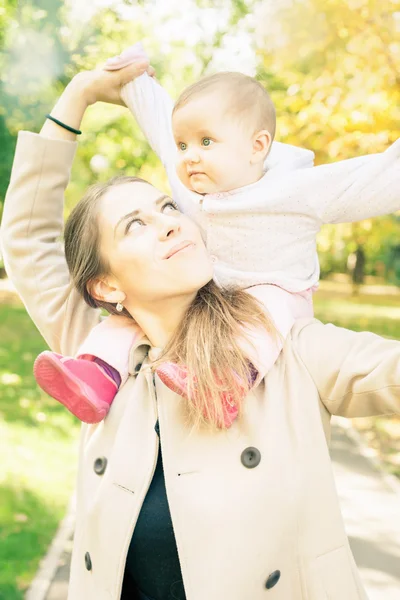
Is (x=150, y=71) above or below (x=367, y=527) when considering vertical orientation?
above

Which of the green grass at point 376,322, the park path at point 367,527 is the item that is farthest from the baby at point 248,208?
the green grass at point 376,322

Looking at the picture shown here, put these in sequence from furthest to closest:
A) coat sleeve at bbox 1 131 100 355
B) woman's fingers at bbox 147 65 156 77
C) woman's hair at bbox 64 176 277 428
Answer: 1. woman's fingers at bbox 147 65 156 77
2. coat sleeve at bbox 1 131 100 355
3. woman's hair at bbox 64 176 277 428

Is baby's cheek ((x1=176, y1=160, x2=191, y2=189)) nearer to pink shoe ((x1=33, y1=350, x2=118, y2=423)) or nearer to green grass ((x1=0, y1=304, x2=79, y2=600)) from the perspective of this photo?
pink shoe ((x1=33, y1=350, x2=118, y2=423))

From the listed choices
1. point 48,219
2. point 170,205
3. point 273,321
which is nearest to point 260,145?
point 170,205

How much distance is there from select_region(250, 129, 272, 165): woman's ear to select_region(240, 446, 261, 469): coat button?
92 centimetres

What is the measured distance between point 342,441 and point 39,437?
3414 mm

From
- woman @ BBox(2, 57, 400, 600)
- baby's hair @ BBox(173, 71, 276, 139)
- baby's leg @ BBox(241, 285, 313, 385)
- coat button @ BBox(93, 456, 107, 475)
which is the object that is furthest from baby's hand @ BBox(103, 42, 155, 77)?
coat button @ BBox(93, 456, 107, 475)

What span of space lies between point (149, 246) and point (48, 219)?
65 cm

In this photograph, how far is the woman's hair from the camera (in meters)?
2.15

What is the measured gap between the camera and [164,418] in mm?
2273

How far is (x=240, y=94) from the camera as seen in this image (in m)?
2.38

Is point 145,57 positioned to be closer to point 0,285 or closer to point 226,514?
point 226,514

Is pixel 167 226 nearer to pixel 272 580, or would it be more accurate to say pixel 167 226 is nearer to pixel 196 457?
pixel 196 457

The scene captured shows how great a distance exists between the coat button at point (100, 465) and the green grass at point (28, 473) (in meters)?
2.90
